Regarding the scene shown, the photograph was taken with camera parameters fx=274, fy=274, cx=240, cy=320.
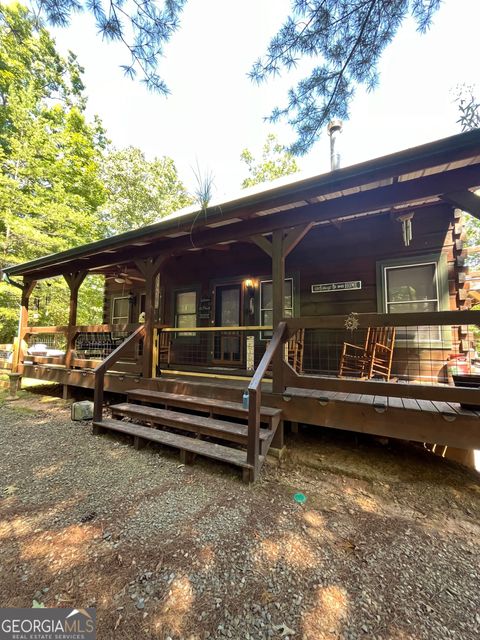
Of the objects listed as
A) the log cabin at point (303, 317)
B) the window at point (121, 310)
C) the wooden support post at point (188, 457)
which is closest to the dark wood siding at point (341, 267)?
A: the log cabin at point (303, 317)

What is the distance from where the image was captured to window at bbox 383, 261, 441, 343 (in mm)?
4340

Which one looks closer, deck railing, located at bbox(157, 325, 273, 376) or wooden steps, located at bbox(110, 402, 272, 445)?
wooden steps, located at bbox(110, 402, 272, 445)

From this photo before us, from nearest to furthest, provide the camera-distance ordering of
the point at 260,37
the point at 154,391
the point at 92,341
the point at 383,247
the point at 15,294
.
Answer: the point at 260,37 → the point at 154,391 → the point at 383,247 → the point at 92,341 → the point at 15,294

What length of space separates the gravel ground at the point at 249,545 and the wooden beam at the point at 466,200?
102 inches

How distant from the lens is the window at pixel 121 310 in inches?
339

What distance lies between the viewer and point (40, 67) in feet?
41.8

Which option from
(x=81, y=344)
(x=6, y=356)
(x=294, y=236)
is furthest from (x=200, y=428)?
(x=6, y=356)

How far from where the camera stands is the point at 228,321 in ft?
20.9

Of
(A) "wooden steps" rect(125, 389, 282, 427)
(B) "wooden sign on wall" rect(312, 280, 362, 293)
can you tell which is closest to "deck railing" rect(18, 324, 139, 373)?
(A) "wooden steps" rect(125, 389, 282, 427)

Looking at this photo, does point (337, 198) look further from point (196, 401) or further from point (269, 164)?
point (269, 164)

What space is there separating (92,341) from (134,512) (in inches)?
278

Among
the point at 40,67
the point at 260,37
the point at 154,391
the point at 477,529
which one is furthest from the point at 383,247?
the point at 40,67

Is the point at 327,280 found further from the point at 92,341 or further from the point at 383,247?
the point at 92,341

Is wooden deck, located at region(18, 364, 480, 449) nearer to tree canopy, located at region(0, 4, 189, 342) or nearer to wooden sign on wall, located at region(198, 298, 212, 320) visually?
wooden sign on wall, located at region(198, 298, 212, 320)
